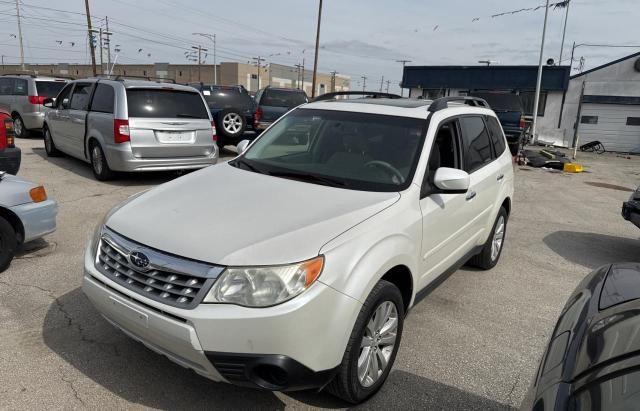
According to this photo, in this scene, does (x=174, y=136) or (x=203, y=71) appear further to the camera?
(x=203, y=71)

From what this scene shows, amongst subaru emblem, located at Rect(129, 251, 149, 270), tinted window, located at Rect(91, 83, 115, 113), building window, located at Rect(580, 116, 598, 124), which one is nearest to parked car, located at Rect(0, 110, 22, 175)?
tinted window, located at Rect(91, 83, 115, 113)

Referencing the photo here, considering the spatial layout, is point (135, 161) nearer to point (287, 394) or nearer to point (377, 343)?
point (287, 394)

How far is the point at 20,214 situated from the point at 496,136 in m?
4.77

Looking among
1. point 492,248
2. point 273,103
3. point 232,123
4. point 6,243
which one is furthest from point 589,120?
point 6,243

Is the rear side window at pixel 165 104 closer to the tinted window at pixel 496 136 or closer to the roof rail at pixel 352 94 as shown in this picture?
the roof rail at pixel 352 94

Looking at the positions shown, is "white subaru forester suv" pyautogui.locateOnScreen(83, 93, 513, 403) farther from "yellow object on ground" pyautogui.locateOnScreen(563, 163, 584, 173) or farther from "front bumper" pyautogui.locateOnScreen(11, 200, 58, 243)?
"yellow object on ground" pyautogui.locateOnScreen(563, 163, 584, 173)

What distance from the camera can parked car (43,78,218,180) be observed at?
745 cm

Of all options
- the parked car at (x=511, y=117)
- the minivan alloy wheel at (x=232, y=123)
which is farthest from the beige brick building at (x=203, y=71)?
the minivan alloy wheel at (x=232, y=123)

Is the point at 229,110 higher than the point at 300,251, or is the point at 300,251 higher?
the point at 229,110

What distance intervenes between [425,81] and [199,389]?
97.0 ft

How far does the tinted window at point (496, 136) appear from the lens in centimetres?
491

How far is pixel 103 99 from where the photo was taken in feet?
26.0

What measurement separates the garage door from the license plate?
23.3 metres

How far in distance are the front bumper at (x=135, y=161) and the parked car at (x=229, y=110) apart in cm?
284
